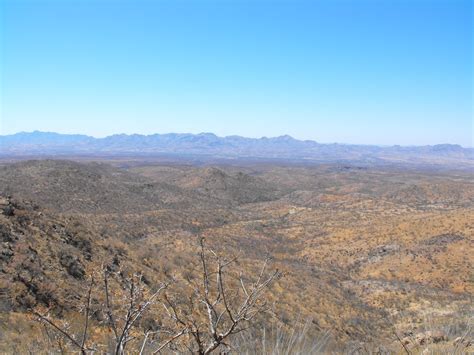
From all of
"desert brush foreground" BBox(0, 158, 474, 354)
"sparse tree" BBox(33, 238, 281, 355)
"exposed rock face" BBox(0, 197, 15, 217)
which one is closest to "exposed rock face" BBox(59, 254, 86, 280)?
"desert brush foreground" BBox(0, 158, 474, 354)

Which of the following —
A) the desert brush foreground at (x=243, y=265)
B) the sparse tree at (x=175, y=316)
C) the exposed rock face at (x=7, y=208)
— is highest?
the sparse tree at (x=175, y=316)

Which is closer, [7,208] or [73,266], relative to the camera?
[73,266]

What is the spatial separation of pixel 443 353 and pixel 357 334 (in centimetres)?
1439

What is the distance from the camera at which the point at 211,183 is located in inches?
3273

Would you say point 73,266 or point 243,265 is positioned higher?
point 73,266

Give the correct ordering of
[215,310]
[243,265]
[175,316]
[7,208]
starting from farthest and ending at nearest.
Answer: [243,265]
[7,208]
[215,310]
[175,316]

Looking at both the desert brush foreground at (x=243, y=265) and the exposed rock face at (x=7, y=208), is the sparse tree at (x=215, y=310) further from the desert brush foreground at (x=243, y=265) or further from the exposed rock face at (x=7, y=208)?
the exposed rock face at (x=7, y=208)

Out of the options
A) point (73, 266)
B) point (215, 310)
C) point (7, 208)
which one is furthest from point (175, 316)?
point (7, 208)

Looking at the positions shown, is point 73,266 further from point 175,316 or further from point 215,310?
point 175,316

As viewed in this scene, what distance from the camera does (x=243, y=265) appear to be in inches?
894

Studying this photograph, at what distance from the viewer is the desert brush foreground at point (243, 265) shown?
4.96m

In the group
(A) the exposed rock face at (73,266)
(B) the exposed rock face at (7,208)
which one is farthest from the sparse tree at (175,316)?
(B) the exposed rock face at (7,208)

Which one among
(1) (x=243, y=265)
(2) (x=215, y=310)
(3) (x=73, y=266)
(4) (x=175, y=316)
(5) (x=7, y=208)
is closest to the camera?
(4) (x=175, y=316)

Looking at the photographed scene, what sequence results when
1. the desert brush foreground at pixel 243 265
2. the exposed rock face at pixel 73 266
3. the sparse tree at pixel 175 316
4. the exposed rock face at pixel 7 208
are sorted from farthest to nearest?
the exposed rock face at pixel 7 208 < the exposed rock face at pixel 73 266 < the desert brush foreground at pixel 243 265 < the sparse tree at pixel 175 316
